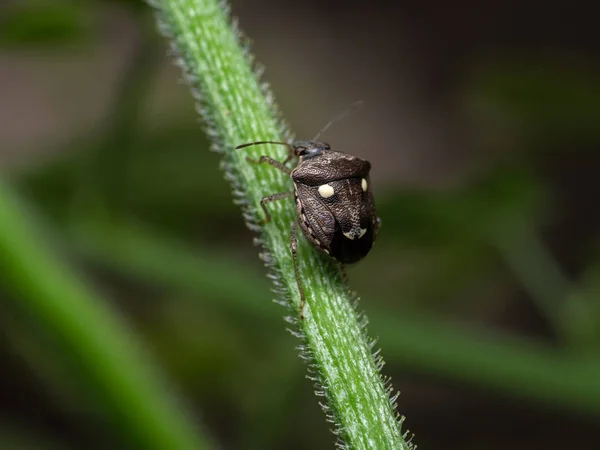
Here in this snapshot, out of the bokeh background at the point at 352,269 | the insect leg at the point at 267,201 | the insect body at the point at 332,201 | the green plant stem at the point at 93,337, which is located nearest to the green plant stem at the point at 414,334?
the bokeh background at the point at 352,269

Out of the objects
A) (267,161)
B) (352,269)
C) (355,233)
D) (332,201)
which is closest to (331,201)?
(332,201)

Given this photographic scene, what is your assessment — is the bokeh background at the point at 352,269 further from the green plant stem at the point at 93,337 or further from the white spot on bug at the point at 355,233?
the white spot on bug at the point at 355,233

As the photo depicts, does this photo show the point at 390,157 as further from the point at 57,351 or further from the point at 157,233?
the point at 57,351

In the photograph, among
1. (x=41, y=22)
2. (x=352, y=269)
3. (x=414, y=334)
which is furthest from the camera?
(x=352, y=269)

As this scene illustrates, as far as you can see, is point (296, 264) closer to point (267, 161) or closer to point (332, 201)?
point (267, 161)

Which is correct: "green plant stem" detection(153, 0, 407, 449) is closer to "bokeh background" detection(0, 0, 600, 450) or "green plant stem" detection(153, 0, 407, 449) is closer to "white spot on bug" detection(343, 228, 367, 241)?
"white spot on bug" detection(343, 228, 367, 241)

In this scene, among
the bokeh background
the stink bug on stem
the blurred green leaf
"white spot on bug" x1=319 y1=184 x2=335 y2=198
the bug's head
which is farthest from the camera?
the bokeh background

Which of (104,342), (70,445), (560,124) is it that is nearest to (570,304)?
(560,124)

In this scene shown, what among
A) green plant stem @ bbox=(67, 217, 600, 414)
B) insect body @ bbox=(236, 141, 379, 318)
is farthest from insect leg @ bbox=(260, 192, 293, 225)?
green plant stem @ bbox=(67, 217, 600, 414)

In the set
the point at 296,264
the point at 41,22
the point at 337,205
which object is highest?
the point at 41,22
